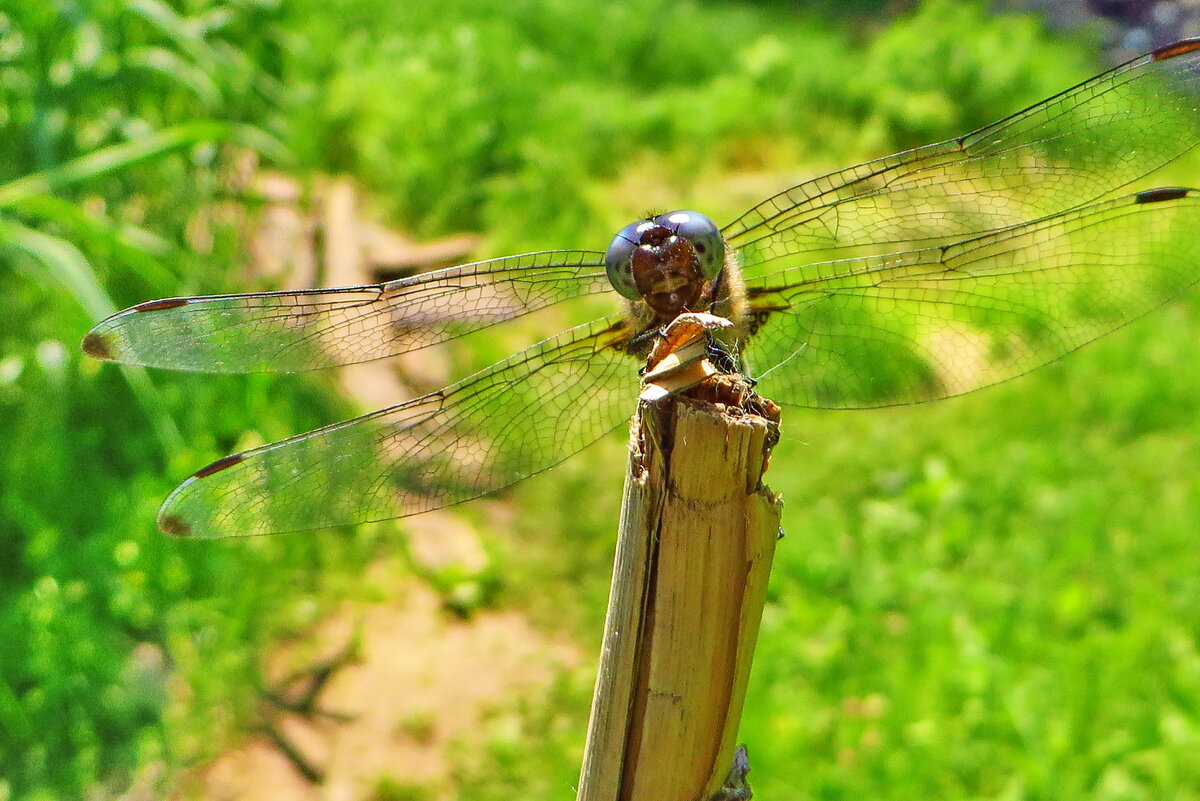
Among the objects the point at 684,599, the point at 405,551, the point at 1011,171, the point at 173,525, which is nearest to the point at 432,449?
the point at 173,525

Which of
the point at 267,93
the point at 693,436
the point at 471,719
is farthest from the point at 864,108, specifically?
the point at 693,436

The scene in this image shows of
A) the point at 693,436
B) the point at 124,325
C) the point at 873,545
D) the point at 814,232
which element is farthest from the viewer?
the point at 873,545

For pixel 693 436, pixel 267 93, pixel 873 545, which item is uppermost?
pixel 267 93

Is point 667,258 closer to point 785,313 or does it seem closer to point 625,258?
point 625,258

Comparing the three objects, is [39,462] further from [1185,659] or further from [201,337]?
[1185,659]

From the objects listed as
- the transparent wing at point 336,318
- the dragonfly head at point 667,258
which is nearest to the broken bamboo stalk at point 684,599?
the dragonfly head at point 667,258

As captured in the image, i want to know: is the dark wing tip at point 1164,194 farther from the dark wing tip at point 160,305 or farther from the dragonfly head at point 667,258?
the dark wing tip at point 160,305

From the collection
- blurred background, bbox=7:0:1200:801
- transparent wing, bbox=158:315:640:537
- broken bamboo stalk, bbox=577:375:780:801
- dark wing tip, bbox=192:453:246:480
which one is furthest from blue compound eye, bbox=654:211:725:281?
blurred background, bbox=7:0:1200:801
